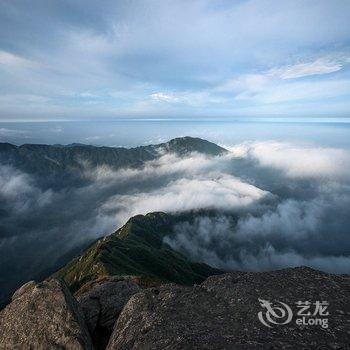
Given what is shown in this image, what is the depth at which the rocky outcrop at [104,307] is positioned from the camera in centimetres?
3152

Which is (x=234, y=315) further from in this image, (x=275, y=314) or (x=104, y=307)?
(x=104, y=307)

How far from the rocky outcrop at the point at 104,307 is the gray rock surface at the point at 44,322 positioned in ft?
11.8

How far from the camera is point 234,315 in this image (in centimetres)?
2327

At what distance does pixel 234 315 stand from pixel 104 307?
18.2 m

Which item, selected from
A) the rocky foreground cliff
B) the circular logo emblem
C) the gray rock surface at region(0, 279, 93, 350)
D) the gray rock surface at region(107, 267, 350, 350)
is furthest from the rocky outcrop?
the circular logo emblem

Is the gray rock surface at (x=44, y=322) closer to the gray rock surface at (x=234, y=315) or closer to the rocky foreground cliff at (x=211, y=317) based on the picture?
the rocky foreground cliff at (x=211, y=317)

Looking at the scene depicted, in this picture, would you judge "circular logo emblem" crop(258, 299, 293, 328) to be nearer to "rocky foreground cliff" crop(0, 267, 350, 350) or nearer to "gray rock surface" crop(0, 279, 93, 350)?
"rocky foreground cliff" crop(0, 267, 350, 350)

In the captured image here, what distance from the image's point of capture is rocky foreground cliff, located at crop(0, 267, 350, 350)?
20.2 m

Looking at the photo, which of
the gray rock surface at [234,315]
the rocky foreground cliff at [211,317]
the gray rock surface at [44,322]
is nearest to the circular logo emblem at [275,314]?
the rocky foreground cliff at [211,317]

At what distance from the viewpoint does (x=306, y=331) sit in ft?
66.5

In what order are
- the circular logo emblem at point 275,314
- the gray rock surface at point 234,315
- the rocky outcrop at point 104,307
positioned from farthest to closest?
1. the rocky outcrop at point 104,307
2. the circular logo emblem at point 275,314
3. the gray rock surface at point 234,315

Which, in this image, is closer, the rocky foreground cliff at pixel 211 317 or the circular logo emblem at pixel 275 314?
the rocky foreground cliff at pixel 211 317

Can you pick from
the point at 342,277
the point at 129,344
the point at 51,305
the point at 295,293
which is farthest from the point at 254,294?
the point at 51,305

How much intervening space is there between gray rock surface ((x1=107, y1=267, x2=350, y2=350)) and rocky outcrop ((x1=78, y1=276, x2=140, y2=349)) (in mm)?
7000
